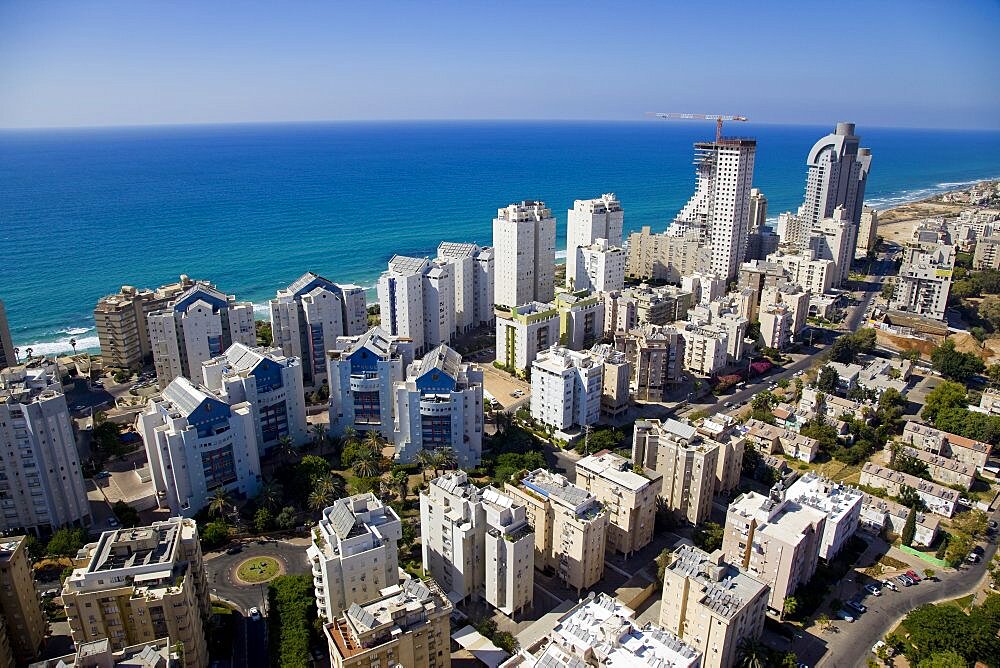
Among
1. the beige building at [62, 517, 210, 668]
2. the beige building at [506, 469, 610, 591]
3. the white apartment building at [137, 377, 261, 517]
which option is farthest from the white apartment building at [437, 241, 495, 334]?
the beige building at [62, 517, 210, 668]

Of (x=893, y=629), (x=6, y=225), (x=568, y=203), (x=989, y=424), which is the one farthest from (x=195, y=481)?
(x=568, y=203)

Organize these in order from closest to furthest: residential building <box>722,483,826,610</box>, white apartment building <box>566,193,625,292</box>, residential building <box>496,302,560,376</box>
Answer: residential building <box>722,483,826,610</box>
residential building <box>496,302,560,376</box>
white apartment building <box>566,193,625,292</box>

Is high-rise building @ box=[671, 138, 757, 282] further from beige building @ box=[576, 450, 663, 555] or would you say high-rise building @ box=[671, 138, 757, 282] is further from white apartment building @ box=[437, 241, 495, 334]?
beige building @ box=[576, 450, 663, 555]

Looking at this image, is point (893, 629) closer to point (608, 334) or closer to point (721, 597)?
point (721, 597)

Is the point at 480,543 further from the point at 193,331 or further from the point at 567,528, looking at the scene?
the point at 193,331

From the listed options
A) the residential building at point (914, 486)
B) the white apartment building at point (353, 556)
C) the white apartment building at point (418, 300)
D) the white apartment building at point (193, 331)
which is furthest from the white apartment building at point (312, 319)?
the residential building at point (914, 486)

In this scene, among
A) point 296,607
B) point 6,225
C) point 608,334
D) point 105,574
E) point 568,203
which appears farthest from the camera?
point 568,203
